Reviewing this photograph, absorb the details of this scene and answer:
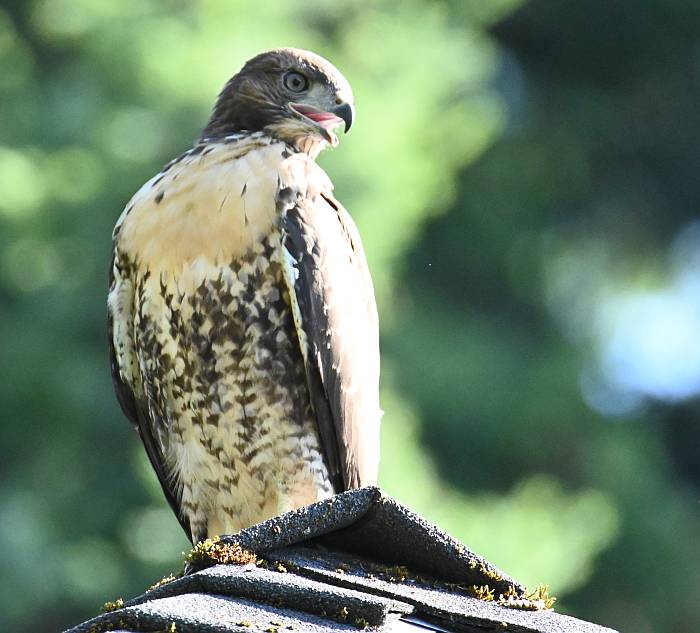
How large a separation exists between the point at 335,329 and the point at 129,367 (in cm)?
66

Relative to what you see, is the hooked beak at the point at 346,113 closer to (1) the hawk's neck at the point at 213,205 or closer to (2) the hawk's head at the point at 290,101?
(2) the hawk's head at the point at 290,101

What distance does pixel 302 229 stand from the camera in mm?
4223

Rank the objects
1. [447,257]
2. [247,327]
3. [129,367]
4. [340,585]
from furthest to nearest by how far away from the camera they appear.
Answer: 1. [447,257]
2. [129,367]
3. [247,327]
4. [340,585]

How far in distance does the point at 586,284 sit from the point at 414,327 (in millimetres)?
3000

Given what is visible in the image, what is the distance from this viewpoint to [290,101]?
4.68 metres

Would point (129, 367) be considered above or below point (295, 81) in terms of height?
below

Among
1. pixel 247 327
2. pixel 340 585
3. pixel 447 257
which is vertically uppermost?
pixel 447 257

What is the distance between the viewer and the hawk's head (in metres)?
4.61

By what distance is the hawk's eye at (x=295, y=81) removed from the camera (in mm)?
4707

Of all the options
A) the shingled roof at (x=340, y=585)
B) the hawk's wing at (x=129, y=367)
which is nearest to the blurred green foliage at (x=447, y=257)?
the hawk's wing at (x=129, y=367)

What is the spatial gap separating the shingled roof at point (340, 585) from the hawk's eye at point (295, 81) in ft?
6.93

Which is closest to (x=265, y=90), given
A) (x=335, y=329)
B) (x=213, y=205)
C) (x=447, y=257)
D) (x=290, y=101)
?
(x=290, y=101)

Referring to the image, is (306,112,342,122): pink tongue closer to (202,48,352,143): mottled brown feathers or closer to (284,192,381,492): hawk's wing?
(202,48,352,143): mottled brown feathers

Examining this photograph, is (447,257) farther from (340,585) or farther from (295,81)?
(340,585)
